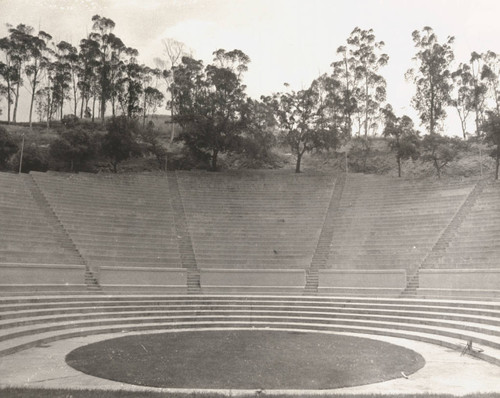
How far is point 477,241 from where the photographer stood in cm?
2053

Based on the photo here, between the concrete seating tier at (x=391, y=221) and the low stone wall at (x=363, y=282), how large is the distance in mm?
1590

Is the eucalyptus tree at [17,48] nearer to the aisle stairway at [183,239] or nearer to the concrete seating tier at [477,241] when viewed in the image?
the aisle stairway at [183,239]

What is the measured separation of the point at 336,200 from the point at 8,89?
139 ft

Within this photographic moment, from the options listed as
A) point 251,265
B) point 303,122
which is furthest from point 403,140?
point 251,265

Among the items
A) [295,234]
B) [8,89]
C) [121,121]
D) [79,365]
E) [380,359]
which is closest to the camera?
[79,365]

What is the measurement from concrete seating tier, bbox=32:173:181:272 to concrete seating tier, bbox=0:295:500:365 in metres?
4.58

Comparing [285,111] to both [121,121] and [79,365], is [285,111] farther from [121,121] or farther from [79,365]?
[79,365]

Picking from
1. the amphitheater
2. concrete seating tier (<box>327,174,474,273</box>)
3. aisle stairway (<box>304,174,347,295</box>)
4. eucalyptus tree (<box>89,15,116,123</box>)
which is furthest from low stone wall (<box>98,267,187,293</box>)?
eucalyptus tree (<box>89,15,116,123</box>)

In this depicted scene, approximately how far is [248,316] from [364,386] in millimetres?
8462

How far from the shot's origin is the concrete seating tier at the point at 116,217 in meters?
22.1

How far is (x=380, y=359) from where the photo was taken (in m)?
9.96

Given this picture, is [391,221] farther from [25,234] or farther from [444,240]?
[25,234]

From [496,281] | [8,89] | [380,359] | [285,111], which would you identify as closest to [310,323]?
[380,359]

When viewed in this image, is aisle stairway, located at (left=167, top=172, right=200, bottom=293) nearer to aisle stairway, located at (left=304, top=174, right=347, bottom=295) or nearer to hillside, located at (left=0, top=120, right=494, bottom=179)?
aisle stairway, located at (left=304, top=174, right=347, bottom=295)
